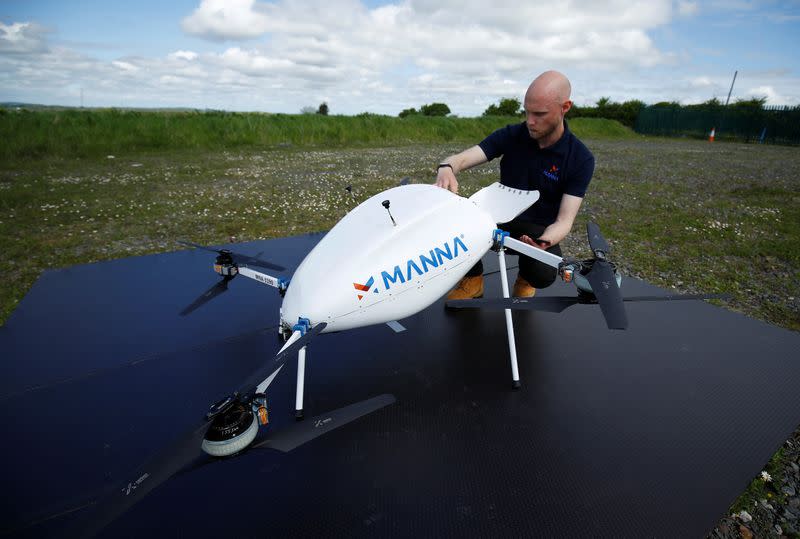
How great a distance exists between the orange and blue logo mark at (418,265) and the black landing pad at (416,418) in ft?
3.13

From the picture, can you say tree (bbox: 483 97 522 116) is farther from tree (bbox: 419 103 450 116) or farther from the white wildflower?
the white wildflower

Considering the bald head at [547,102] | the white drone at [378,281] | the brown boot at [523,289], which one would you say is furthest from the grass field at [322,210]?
the bald head at [547,102]

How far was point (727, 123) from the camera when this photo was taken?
31.0 meters

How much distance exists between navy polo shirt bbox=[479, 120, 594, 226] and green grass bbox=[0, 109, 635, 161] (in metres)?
18.4

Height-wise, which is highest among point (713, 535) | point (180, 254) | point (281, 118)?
point (281, 118)

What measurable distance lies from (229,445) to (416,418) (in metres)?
1.39

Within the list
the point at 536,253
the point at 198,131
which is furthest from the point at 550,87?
the point at 198,131

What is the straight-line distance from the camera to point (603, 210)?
9.65 metres

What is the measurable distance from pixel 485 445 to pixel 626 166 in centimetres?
1721

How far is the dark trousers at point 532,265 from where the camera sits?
380cm

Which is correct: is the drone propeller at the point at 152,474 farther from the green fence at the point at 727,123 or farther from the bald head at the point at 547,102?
the green fence at the point at 727,123

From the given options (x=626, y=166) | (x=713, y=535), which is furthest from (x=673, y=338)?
(x=626, y=166)

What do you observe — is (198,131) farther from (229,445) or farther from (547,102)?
(229,445)

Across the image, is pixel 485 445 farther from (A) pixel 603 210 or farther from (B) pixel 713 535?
(A) pixel 603 210
